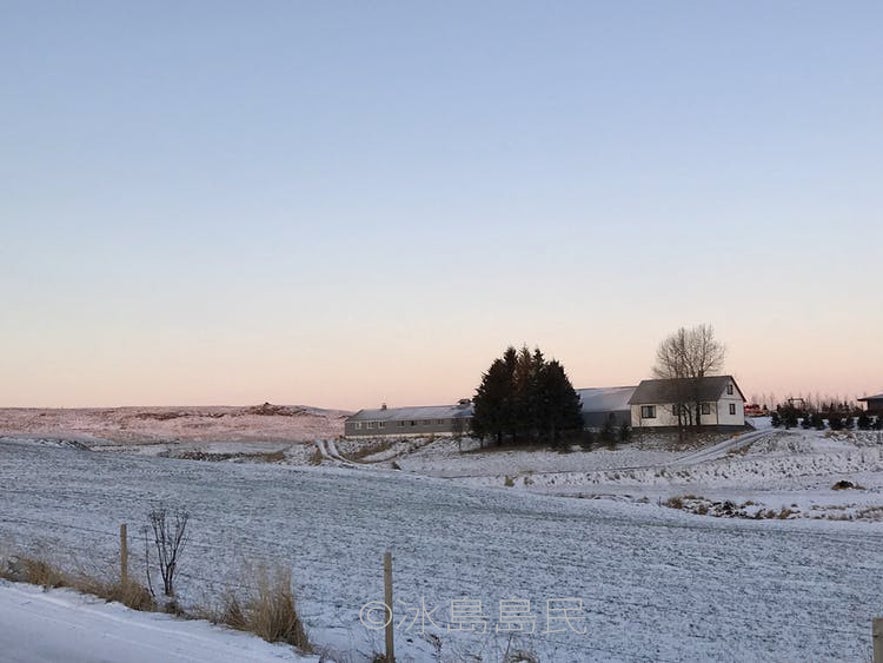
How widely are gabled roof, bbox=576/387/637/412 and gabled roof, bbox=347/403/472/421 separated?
56.4 feet

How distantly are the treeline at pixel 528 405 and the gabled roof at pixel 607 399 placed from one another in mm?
9222

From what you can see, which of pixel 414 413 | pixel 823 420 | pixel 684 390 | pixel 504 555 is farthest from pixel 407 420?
pixel 504 555

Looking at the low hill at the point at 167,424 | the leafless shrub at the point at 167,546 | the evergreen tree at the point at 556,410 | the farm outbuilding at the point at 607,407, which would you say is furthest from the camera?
the low hill at the point at 167,424

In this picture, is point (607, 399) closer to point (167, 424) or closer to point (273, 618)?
point (167, 424)

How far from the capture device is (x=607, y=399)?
313 ft

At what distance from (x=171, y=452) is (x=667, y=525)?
68.7 metres

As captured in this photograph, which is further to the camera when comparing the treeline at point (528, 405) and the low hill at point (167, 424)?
the low hill at point (167, 424)

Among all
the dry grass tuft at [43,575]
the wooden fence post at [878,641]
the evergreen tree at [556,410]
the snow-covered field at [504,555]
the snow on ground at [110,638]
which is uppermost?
the evergreen tree at [556,410]

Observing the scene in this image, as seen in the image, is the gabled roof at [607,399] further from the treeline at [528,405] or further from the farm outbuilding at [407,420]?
A: the farm outbuilding at [407,420]

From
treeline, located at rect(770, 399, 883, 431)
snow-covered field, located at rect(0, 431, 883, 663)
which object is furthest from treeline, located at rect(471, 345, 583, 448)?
snow-covered field, located at rect(0, 431, 883, 663)

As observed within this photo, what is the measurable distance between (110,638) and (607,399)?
290 ft

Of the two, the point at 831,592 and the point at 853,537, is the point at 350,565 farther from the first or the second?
the point at 853,537

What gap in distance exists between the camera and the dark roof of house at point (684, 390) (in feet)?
272

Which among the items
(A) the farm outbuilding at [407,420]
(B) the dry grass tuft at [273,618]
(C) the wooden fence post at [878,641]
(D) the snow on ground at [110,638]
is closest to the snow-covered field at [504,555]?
(B) the dry grass tuft at [273,618]
